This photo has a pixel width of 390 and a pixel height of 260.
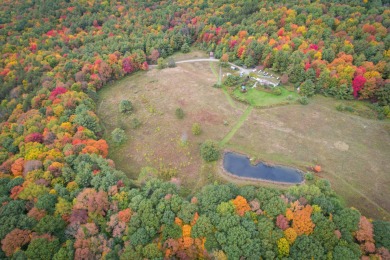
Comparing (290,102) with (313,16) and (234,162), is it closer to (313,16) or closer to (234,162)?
(234,162)


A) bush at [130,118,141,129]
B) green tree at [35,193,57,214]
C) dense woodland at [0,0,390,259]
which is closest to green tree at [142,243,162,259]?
dense woodland at [0,0,390,259]

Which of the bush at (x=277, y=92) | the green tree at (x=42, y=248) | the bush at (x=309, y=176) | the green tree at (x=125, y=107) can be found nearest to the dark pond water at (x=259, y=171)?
the bush at (x=309, y=176)

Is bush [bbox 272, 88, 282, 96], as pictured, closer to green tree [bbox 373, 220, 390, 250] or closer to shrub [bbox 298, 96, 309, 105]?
shrub [bbox 298, 96, 309, 105]

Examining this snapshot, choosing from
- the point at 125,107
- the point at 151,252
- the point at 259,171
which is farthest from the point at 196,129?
the point at 151,252

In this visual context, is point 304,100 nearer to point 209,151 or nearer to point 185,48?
point 209,151

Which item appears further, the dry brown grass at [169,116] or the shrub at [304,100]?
the shrub at [304,100]

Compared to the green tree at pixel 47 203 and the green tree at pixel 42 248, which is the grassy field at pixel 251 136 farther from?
the green tree at pixel 42 248
